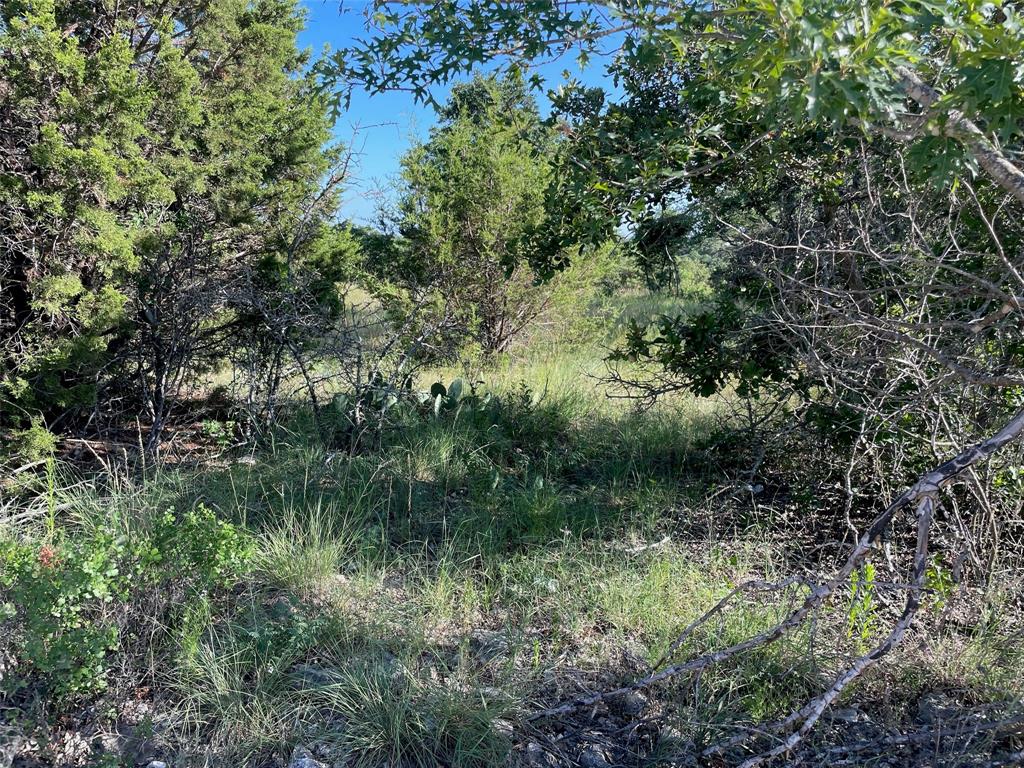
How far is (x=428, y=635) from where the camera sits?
9.11 feet

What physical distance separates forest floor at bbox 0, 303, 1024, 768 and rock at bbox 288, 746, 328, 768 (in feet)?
0.04

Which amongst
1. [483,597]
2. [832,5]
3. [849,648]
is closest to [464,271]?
[483,597]

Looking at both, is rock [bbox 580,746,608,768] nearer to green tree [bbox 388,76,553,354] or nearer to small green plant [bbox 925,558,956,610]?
small green plant [bbox 925,558,956,610]

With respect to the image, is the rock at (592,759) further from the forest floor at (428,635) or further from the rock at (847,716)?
the rock at (847,716)

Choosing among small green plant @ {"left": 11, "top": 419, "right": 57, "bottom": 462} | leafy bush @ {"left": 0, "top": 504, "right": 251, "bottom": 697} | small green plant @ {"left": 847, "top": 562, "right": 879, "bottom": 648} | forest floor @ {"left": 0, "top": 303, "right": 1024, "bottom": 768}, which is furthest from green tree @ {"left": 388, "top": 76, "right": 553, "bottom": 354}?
small green plant @ {"left": 847, "top": 562, "right": 879, "bottom": 648}

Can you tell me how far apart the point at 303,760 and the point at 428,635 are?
27.4 inches

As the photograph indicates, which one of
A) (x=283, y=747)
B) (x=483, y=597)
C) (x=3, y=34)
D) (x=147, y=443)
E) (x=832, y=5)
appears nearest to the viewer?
(x=832, y=5)

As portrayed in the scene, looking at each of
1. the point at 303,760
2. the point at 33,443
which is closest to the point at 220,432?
the point at 33,443

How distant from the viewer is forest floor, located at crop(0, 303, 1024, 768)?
2.27 meters

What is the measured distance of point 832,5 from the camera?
1.43 meters

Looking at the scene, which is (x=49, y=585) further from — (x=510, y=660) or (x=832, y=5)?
(x=832, y=5)

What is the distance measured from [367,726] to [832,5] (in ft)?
7.76

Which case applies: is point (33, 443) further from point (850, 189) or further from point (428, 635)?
point (850, 189)

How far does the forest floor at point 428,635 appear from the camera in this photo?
7.43ft
